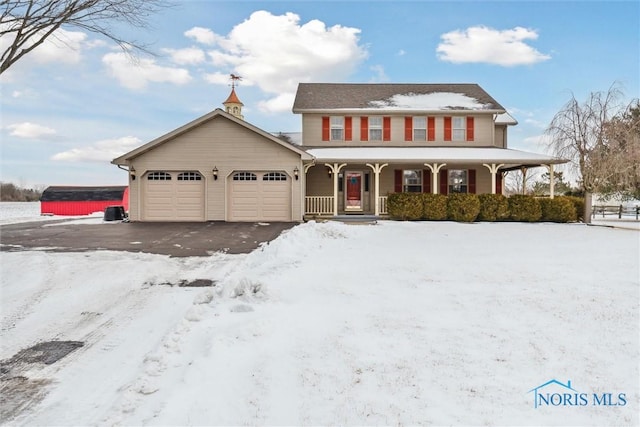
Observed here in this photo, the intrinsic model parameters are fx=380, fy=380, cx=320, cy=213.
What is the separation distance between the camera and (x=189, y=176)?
1680 cm

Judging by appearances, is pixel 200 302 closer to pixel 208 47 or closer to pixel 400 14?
pixel 400 14

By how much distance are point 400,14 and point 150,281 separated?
558 inches

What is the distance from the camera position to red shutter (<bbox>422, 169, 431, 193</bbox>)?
19.4 m

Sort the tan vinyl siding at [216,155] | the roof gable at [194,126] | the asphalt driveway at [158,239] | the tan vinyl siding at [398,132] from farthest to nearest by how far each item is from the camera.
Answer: the tan vinyl siding at [398,132] < the tan vinyl siding at [216,155] < the roof gable at [194,126] < the asphalt driveway at [158,239]

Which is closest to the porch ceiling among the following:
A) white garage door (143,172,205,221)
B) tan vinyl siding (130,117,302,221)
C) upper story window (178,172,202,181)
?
tan vinyl siding (130,117,302,221)

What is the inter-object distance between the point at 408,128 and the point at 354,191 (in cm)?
442

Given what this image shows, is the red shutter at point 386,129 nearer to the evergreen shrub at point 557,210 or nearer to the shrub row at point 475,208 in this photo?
the shrub row at point 475,208

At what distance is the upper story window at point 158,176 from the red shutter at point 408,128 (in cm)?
1196

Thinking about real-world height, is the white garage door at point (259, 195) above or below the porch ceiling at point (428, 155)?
below

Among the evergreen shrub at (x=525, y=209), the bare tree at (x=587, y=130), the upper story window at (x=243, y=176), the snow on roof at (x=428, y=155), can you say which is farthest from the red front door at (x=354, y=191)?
the bare tree at (x=587, y=130)

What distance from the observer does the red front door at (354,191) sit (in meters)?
19.6

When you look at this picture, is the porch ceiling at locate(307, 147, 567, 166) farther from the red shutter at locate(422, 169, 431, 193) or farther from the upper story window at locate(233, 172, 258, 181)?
the upper story window at locate(233, 172, 258, 181)

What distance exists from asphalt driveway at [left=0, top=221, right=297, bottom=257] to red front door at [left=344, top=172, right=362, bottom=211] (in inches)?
247

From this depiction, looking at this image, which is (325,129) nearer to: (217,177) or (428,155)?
(428,155)
